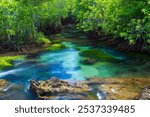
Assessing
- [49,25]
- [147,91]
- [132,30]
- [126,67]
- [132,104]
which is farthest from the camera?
[49,25]

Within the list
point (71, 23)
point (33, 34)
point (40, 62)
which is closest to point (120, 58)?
point (40, 62)

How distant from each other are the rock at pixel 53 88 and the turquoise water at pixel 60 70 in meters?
0.58

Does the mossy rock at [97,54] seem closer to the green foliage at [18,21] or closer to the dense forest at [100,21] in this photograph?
the dense forest at [100,21]

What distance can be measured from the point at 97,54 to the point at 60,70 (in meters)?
7.87

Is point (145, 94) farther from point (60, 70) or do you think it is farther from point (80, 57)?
point (80, 57)

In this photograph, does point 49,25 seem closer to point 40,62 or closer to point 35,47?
point 35,47

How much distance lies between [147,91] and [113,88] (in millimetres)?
2650

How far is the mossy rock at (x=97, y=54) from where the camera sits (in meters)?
30.8

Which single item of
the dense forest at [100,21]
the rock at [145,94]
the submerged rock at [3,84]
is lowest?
the rock at [145,94]

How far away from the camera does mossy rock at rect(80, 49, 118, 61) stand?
30795 millimetres

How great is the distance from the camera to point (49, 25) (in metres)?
53.2

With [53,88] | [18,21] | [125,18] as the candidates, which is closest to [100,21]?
[125,18]

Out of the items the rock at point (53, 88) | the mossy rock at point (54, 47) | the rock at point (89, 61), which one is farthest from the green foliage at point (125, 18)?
the rock at point (53, 88)

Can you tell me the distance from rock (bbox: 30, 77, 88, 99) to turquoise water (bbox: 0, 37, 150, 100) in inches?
22.7
